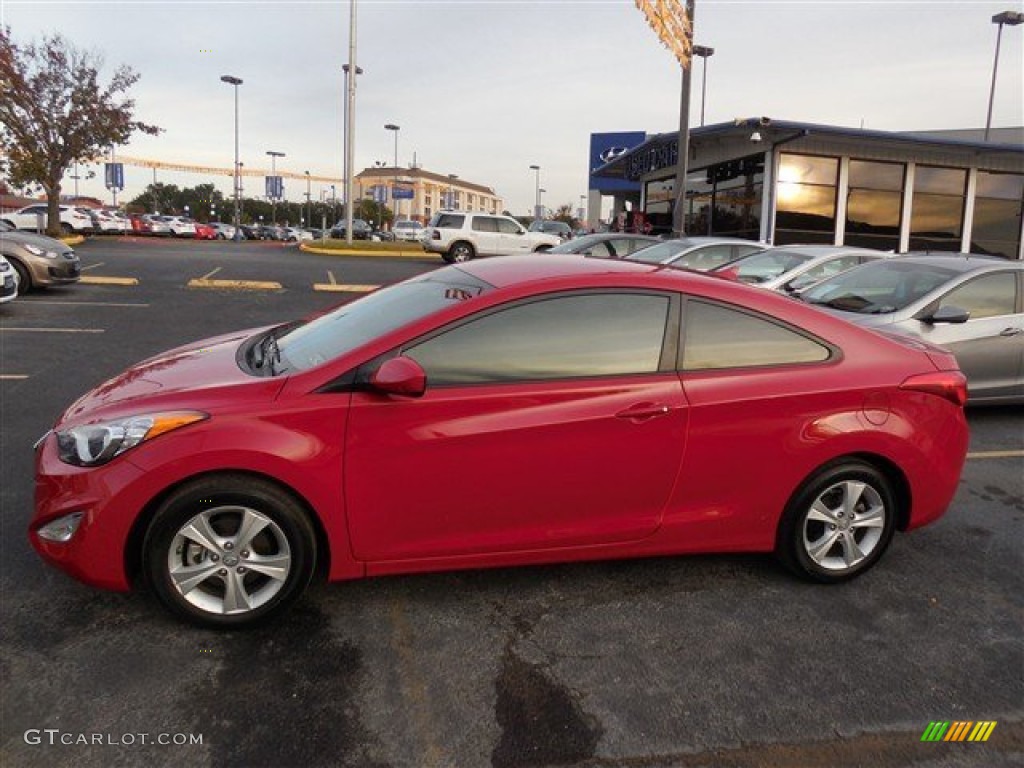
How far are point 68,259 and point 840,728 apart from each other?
13993 mm

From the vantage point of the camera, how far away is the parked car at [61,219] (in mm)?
31750

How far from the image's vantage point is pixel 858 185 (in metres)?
23.7

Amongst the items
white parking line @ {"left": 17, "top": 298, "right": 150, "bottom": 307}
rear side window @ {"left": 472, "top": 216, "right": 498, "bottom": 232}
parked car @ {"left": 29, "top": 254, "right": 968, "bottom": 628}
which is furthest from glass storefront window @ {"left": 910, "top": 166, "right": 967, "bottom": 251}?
parked car @ {"left": 29, "top": 254, "right": 968, "bottom": 628}

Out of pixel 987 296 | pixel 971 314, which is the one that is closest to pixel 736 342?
pixel 971 314

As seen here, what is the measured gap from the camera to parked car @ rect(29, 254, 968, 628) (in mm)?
2969

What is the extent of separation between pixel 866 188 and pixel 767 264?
53.0 ft

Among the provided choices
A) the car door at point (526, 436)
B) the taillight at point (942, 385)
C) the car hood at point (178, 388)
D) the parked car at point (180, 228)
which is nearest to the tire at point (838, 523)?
the taillight at point (942, 385)

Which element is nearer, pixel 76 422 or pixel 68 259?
pixel 76 422

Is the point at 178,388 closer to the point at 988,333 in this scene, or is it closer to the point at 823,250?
the point at 988,333

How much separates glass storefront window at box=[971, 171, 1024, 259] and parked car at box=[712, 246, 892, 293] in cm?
1848

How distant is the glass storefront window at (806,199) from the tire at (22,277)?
62.9 feet

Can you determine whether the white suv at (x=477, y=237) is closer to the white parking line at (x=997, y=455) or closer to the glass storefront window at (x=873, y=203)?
the glass storefront window at (x=873, y=203)

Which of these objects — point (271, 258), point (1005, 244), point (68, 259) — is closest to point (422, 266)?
point (271, 258)

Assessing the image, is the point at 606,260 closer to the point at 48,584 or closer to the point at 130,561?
the point at 130,561
